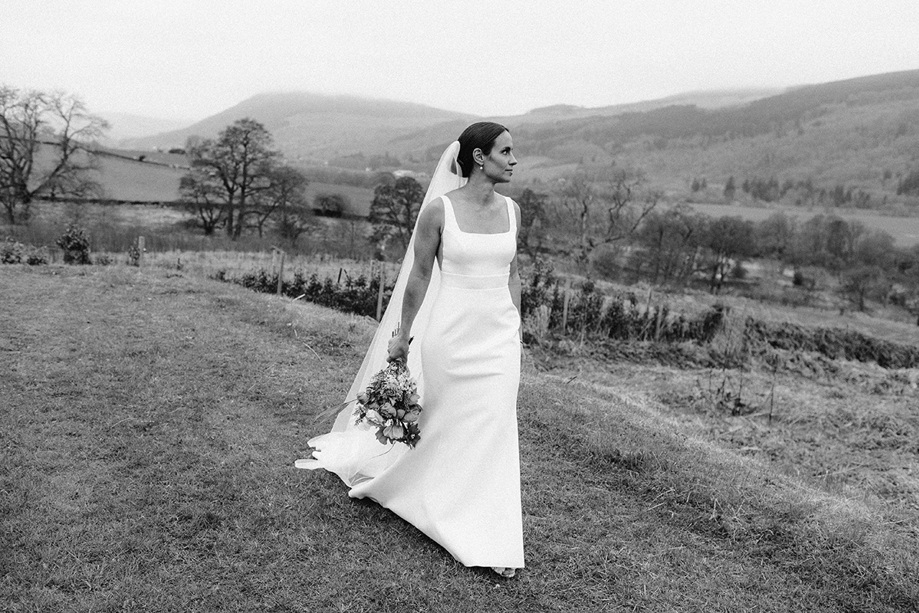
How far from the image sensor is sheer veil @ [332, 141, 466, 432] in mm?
4402

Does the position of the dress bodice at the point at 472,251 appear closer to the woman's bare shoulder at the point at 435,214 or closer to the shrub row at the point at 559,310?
the woman's bare shoulder at the point at 435,214

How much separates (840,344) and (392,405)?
23962 mm

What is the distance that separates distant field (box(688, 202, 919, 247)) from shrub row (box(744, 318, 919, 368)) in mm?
38166

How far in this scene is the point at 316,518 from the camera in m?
4.47

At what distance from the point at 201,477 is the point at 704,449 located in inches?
195

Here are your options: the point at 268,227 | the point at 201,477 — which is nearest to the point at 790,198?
the point at 268,227

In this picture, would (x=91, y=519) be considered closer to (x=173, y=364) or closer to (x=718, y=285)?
(x=173, y=364)

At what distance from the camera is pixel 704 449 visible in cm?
668

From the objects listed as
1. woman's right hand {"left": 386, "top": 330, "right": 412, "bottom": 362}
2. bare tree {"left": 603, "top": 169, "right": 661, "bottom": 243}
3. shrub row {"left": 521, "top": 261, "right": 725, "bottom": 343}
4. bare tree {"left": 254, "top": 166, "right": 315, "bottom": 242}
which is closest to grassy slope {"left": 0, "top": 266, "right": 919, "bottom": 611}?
woman's right hand {"left": 386, "top": 330, "right": 412, "bottom": 362}

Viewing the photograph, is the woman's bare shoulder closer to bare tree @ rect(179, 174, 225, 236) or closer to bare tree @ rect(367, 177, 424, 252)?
bare tree @ rect(367, 177, 424, 252)

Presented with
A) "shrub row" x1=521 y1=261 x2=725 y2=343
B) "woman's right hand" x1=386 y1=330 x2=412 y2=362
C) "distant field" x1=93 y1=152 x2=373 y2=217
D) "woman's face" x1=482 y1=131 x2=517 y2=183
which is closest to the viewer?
"woman's face" x1=482 y1=131 x2=517 y2=183

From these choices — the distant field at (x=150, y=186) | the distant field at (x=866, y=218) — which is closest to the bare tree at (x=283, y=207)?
the distant field at (x=150, y=186)

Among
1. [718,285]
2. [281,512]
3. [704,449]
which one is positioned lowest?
[718,285]

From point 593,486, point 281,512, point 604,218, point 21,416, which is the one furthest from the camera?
point 604,218
